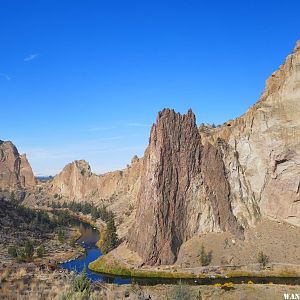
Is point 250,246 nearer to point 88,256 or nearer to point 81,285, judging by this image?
point 88,256

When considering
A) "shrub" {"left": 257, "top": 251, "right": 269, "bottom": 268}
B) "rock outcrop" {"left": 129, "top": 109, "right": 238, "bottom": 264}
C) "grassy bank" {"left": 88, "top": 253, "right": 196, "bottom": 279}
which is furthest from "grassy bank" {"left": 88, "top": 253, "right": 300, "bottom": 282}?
"rock outcrop" {"left": 129, "top": 109, "right": 238, "bottom": 264}

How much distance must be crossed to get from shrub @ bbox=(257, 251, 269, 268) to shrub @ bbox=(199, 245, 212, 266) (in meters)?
9.00

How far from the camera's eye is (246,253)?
7825cm

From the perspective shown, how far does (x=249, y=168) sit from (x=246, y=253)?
844 inches

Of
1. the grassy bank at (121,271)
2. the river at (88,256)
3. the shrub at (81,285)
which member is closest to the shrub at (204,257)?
the grassy bank at (121,271)

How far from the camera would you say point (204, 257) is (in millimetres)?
75188

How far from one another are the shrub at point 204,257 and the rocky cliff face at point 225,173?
19.3 ft

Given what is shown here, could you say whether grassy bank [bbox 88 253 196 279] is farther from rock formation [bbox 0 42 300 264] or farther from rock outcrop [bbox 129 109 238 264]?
rock formation [bbox 0 42 300 264]

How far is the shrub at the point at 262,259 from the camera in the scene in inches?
2906

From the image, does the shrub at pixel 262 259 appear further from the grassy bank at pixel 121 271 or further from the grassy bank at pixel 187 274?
the grassy bank at pixel 121 271

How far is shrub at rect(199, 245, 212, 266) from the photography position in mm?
74688

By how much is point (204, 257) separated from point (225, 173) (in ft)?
75.4

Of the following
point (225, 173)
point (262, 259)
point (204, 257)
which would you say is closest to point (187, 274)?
point (204, 257)

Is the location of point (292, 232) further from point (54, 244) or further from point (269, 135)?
point (54, 244)
